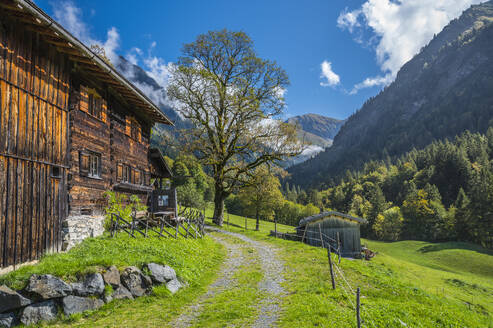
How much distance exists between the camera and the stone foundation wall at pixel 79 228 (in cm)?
1354

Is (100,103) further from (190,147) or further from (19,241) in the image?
(190,147)

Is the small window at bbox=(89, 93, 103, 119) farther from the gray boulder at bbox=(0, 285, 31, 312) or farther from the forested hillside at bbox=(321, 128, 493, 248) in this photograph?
the forested hillside at bbox=(321, 128, 493, 248)

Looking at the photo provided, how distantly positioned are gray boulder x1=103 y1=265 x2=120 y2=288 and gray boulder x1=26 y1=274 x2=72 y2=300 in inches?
48.2

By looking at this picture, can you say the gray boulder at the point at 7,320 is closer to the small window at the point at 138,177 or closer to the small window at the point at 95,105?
the small window at the point at 95,105

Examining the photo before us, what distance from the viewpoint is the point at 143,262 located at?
12.0 metres

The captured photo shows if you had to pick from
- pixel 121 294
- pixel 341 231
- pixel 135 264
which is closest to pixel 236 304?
pixel 121 294

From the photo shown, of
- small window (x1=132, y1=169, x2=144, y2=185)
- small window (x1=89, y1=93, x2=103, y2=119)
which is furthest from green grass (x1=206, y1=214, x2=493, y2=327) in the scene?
small window (x1=89, y1=93, x2=103, y2=119)

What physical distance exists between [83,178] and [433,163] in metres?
144

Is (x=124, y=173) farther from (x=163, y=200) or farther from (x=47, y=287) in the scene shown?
(x=47, y=287)

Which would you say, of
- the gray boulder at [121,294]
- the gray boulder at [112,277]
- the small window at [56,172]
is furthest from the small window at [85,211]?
the gray boulder at [121,294]

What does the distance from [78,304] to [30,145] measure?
6711 millimetres

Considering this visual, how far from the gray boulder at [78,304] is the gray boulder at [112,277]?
2.16 feet

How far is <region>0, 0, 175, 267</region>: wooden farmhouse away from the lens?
10938 millimetres

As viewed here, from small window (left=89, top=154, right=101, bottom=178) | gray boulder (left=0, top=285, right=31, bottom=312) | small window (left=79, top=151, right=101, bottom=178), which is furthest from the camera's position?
small window (left=89, top=154, right=101, bottom=178)
